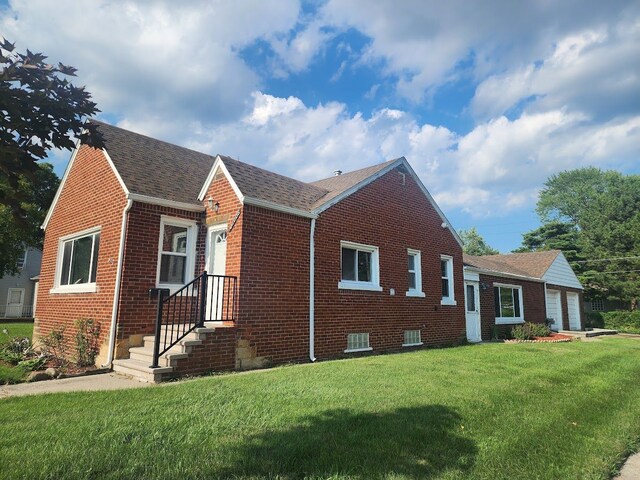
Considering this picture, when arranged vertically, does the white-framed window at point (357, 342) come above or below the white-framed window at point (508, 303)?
below

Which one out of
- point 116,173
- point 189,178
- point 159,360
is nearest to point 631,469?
point 159,360

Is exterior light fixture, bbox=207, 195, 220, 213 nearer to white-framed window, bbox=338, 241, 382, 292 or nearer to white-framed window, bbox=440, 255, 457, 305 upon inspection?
white-framed window, bbox=338, 241, 382, 292

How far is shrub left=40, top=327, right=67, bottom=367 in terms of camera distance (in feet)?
33.4

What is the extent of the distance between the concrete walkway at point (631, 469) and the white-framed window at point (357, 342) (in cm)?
713

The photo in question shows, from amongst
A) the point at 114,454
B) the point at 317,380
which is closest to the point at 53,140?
the point at 114,454

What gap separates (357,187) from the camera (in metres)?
12.0

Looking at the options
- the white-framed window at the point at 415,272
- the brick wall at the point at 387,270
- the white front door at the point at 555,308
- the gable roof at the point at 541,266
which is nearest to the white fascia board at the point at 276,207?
the brick wall at the point at 387,270

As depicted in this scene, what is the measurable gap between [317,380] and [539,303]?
1996 centimetres

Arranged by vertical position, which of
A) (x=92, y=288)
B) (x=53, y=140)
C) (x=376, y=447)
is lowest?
(x=376, y=447)

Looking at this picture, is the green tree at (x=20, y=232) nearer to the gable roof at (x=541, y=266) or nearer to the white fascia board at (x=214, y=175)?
the white fascia board at (x=214, y=175)

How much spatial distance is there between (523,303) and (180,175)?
59.9 feet

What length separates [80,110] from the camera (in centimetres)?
308

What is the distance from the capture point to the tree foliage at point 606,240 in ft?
116

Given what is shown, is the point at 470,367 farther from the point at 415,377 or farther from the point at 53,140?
the point at 53,140
